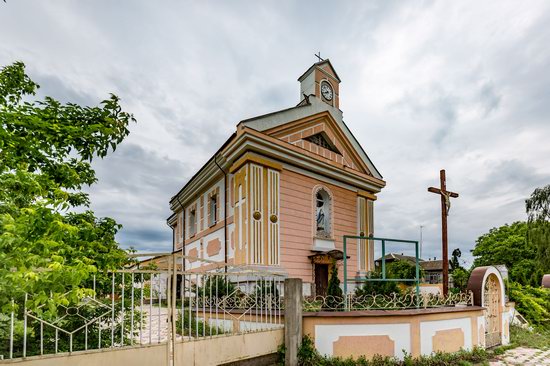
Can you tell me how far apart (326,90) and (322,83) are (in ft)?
1.16

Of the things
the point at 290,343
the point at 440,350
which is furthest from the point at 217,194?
the point at 440,350

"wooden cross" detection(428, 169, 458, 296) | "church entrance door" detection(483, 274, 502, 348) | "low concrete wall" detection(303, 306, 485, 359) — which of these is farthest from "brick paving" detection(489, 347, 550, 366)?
"wooden cross" detection(428, 169, 458, 296)

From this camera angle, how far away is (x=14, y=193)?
3.52 m

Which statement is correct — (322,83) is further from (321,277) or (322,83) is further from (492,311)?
(492,311)

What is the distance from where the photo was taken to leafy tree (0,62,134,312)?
2.62m

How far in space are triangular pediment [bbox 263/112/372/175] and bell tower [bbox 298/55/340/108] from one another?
1.07 meters

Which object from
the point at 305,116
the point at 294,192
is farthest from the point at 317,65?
the point at 294,192

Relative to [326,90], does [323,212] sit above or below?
below

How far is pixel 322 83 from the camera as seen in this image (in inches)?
639

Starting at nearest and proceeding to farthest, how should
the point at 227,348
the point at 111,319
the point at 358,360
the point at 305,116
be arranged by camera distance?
the point at 111,319
the point at 227,348
the point at 358,360
the point at 305,116

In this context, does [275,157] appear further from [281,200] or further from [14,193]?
[14,193]

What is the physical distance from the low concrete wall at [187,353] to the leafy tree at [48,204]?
98 cm

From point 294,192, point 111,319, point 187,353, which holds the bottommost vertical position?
point 187,353

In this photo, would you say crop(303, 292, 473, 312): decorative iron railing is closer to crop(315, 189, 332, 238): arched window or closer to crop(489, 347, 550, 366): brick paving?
crop(489, 347, 550, 366): brick paving
